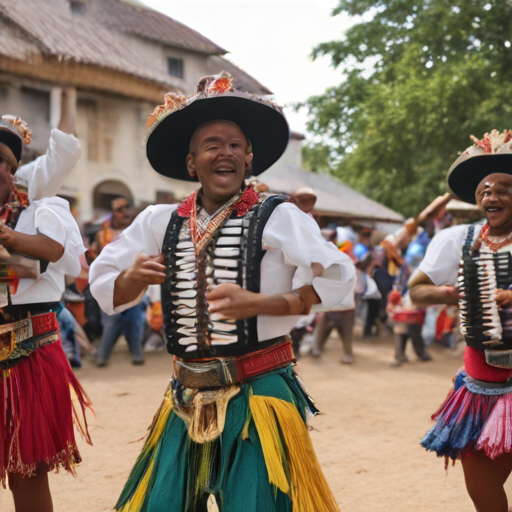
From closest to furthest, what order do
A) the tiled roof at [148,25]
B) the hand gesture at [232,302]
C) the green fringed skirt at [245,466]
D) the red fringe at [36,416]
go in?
the hand gesture at [232,302]
the green fringed skirt at [245,466]
the red fringe at [36,416]
the tiled roof at [148,25]

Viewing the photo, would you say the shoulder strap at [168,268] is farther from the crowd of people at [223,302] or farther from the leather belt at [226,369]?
the leather belt at [226,369]

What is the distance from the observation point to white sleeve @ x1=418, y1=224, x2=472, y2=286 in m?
3.76

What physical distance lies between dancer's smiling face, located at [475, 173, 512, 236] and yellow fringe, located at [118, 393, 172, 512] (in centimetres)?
199

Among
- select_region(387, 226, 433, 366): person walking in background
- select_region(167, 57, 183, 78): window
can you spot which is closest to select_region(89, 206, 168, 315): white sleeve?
select_region(387, 226, 433, 366): person walking in background

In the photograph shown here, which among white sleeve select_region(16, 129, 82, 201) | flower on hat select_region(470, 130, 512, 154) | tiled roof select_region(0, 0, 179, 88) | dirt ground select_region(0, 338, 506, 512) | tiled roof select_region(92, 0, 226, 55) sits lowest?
dirt ground select_region(0, 338, 506, 512)

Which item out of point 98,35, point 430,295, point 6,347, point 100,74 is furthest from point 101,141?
point 430,295

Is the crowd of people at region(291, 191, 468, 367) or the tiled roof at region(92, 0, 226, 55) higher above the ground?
the tiled roof at region(92, 0, 226, 55)

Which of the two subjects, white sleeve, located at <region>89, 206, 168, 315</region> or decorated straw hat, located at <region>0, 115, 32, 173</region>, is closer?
white sleeve, located at <region>89, 206, 168, 315</region>

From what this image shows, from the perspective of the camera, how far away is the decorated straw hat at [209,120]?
275 cm

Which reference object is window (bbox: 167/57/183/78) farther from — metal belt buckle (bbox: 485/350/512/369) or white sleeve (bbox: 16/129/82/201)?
metal belt buckle (bbox: 485/350/512/369)

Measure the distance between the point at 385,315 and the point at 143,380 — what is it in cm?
550

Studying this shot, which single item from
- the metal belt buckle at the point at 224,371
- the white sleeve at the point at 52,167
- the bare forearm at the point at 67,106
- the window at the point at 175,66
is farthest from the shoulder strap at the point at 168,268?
the window at the point at 175,66

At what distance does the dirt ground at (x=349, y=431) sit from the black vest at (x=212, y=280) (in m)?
0.67

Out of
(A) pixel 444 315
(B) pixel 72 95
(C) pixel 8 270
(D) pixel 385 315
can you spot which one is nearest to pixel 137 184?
(B) pixel 72 95
